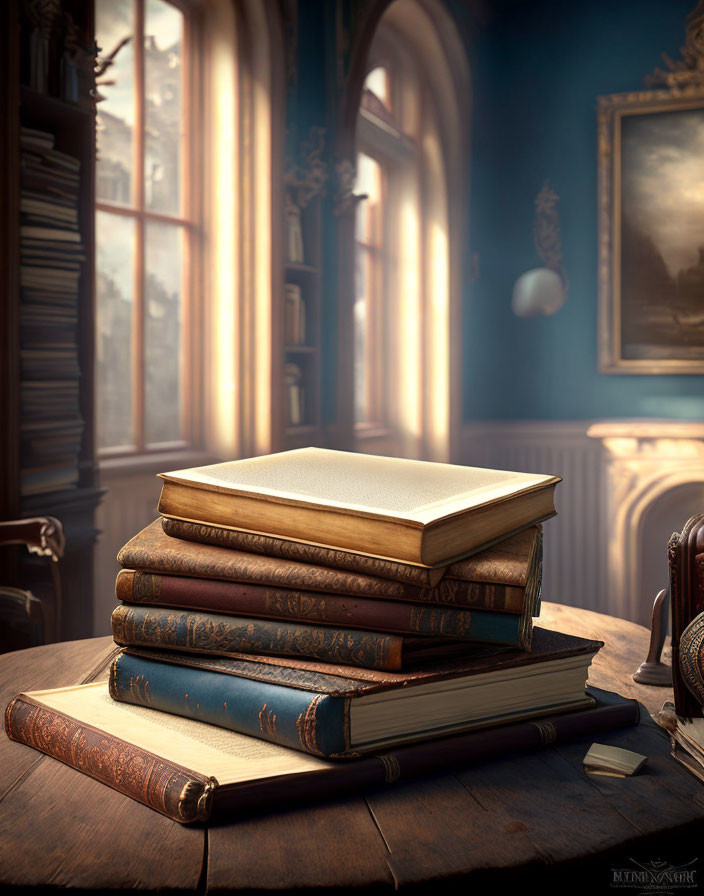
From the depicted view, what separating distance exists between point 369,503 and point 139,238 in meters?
2.70

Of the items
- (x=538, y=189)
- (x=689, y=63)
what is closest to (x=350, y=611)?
(x=538, y=189)

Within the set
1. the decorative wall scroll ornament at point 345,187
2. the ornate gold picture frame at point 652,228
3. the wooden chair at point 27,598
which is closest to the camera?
the wooden chair at point 27,598

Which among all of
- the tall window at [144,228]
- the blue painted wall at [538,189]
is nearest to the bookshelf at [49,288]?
the tall window at [144,228]

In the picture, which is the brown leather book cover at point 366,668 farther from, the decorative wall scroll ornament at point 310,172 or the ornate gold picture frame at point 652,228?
the ornate gold picture frame at point 652,228

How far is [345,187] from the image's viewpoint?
3949 millimetres

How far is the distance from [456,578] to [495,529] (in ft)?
0.24

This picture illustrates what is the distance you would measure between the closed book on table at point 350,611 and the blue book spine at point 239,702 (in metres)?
0.07

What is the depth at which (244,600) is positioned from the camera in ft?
2.77

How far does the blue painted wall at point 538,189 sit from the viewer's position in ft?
18.1

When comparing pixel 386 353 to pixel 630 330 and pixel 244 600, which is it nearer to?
pixel 630 330

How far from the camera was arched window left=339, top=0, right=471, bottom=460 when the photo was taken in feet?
16.8

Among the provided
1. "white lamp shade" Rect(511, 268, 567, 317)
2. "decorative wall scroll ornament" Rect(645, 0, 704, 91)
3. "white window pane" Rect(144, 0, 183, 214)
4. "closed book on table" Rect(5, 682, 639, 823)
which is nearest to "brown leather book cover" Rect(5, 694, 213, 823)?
"closed book on table" Rect(5, 682, 639, 823)

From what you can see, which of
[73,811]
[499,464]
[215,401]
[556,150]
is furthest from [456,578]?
[556,150]

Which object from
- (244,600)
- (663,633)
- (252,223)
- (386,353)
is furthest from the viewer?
(386,353)
